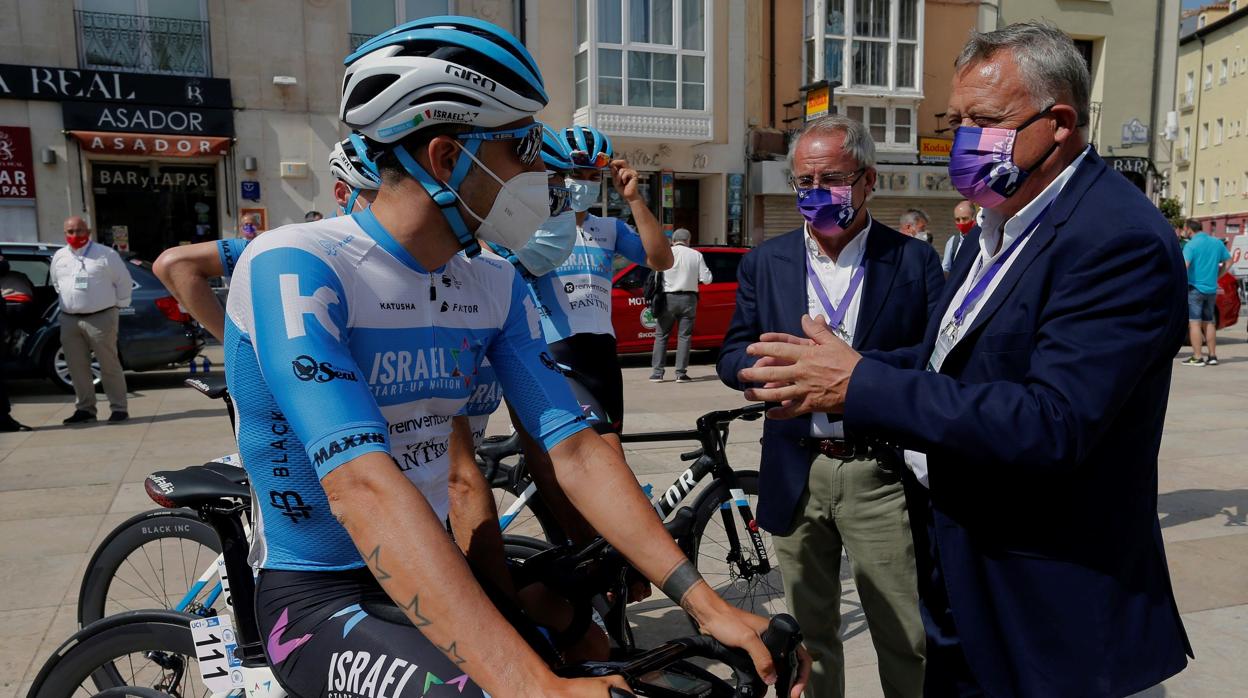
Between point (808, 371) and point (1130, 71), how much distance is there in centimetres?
2845

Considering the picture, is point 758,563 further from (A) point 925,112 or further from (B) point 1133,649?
(A) point 925,112

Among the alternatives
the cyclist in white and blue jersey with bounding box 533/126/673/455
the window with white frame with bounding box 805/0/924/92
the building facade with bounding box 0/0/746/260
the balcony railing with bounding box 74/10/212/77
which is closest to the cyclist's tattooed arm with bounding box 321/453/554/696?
the cyclist in white and blue jersey with bounding box 533/126/673/455

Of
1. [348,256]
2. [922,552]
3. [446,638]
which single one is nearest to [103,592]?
[348,256]

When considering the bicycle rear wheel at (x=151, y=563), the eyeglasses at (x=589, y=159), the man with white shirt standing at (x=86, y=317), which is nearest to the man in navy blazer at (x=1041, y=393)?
the bicycle rear wheel at (x=151, y=563)

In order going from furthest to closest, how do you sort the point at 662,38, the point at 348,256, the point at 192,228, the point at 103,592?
the point at 662,38, the point at 192,228, the point at 103,592, the point at 348,256

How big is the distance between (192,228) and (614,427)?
16.6 meters

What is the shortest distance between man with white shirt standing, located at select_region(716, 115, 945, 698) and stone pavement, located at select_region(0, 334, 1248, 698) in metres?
0.77

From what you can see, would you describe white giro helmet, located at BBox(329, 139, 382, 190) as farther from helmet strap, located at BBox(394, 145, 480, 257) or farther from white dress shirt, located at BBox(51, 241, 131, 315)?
white dress shirt, located at BBox(51, 241, 131, 315)

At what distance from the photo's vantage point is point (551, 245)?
376 centimetres

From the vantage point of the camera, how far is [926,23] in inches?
920

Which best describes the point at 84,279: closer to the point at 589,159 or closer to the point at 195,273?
the point at 589,159

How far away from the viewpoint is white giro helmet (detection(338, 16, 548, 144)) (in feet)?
5.56

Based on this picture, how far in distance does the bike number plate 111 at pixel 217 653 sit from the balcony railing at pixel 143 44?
17593mm

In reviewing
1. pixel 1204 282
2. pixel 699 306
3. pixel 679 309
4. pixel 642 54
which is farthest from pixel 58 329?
pixel 1204 282
